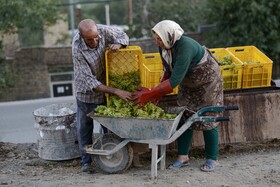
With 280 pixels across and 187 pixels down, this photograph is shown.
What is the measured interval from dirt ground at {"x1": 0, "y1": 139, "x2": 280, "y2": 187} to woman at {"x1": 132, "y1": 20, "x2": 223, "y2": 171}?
26 centimetres

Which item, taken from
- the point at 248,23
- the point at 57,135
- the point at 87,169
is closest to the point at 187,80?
the point at 87,169

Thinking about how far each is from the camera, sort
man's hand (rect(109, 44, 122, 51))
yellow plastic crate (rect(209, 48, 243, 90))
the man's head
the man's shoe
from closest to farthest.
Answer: the man's head → man's hand (rect(109, 44, 122, 51)) → the man's shoe → yellow plastic crate (rect(209, 48, 243, 90))

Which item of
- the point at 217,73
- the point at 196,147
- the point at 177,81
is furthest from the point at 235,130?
the point at 177,81

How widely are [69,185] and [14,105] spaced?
6379 mm

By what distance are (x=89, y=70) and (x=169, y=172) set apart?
1543mm

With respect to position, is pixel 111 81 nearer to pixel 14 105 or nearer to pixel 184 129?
pixel 184 129

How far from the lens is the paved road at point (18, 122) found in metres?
7.99

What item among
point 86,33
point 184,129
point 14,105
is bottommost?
point 14,105

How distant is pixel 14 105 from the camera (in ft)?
35.7

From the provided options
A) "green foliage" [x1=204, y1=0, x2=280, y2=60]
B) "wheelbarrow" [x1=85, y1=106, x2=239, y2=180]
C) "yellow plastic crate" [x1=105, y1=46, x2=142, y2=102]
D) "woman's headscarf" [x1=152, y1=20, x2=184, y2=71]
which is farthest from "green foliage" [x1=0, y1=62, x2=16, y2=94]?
"woman's headscarf" [x1=152, y1=20, x2=184, y2=71]

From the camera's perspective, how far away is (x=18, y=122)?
30.5 feet

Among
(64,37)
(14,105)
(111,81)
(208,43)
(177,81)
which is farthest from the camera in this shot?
(64,37)

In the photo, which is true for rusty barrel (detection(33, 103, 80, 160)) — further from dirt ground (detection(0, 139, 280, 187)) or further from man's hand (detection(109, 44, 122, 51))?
man's hand (detection(109, 44, 122, 51))

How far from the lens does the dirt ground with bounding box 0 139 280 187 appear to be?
4961 millimetres
